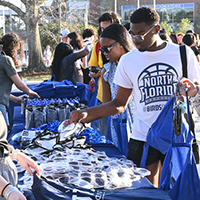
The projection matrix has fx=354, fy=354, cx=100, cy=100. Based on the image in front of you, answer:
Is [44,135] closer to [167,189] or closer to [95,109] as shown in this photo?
[95,109]

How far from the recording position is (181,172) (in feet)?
6.24

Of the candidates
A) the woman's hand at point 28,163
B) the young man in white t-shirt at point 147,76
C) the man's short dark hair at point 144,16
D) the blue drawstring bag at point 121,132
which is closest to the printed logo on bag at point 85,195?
the woman's hand at point 28,163

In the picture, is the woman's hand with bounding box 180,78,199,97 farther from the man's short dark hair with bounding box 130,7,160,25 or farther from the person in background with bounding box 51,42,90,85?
the person in background with bounding box 51,42,90,85

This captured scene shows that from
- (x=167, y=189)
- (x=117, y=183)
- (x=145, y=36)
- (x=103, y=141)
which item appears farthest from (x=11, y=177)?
(x=103, y=141)

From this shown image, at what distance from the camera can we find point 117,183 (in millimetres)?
2232

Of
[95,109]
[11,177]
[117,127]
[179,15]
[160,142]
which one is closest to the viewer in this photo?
[11,177]

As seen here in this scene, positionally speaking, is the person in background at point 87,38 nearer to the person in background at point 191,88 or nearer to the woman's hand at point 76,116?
the woman's hand at point 76,116

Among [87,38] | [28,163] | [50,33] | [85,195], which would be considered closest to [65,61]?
[87,38]

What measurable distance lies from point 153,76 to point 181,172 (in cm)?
97

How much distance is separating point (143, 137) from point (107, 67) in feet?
3.72

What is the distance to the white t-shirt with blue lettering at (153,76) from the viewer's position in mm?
2668

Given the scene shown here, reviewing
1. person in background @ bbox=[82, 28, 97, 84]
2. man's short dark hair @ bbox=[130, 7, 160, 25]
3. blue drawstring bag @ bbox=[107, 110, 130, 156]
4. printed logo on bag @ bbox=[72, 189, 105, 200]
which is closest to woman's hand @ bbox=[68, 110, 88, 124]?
blue drawstring bag @ bbox=[107, 110, 130, 156]

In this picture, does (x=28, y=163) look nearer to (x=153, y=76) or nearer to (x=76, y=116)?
(x=76, y=116)

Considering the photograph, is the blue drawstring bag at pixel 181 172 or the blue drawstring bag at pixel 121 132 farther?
the blue drawstring bag at pixel 121 132
